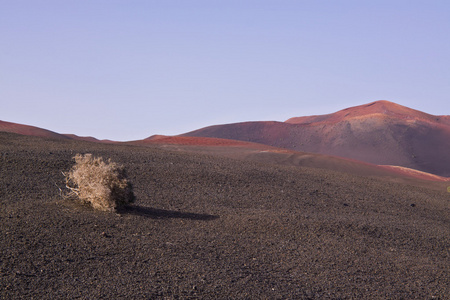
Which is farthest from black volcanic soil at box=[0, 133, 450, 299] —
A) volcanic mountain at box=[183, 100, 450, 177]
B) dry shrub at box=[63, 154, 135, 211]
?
volcanic mountain at box=[183, 100, 450, 177]

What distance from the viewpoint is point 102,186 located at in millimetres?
8742

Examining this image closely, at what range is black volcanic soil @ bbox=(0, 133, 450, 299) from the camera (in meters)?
5.79

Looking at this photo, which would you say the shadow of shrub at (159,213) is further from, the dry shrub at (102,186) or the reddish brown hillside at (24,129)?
the reddish brown hillside at (24,129)

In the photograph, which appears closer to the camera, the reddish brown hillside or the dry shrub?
the dry shrub

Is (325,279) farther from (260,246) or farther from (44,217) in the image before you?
(44,217)

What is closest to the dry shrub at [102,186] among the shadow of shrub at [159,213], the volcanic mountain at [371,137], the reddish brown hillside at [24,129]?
the shadow of shrub at [159,213]

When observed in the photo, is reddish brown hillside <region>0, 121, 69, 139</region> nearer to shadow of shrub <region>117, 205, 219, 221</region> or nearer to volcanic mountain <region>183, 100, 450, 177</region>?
volcanic mountain <region>183, 100, 450, 177</region>

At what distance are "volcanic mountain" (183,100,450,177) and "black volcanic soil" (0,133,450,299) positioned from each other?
137 ft

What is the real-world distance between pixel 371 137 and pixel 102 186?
56214 millimetres

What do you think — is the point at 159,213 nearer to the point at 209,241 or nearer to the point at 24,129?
the point at 209,241

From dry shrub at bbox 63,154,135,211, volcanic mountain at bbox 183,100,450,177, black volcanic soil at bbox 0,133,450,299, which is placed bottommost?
black volcanic soil at bbox 0,133,450,299

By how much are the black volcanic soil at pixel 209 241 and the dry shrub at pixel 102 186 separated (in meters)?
0.28

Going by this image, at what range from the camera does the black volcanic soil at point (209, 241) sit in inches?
228

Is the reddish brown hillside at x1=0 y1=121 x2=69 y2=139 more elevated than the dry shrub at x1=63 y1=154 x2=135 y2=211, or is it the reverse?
the reddish brown hillside at x1=0 y1=121 x2=69 y2=139
